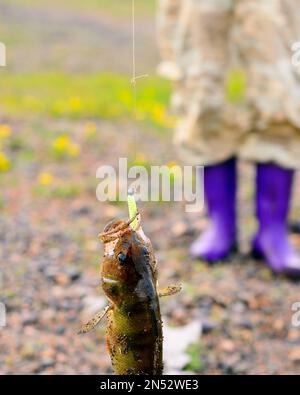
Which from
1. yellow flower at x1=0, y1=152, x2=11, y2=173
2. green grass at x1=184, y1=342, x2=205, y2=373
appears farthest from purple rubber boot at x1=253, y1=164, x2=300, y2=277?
yellow flower at x1=0, y1=152, x2=11, y2=173

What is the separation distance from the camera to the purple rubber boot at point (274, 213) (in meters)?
3.32

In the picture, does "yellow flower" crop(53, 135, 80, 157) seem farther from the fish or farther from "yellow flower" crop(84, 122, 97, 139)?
the fish

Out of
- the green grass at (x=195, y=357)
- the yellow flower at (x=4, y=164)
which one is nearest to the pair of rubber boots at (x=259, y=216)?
the green grass at (x=195, y=357)

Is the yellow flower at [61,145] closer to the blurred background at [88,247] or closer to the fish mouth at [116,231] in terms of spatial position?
the blurred background at [88,247]

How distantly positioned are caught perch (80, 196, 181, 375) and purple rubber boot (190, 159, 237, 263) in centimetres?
213

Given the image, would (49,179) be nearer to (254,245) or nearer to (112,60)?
(254,245)

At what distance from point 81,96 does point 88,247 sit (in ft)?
10.2

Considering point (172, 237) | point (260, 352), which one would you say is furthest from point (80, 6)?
point (260, 352)

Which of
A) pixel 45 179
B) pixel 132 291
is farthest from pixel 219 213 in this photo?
pixel 132 291

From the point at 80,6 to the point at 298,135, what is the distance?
308 inches

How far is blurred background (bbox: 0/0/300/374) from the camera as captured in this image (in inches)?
102

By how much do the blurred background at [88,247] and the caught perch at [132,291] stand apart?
0.52m

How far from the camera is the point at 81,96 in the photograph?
6.37m

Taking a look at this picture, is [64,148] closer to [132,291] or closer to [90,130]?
[90,130]
